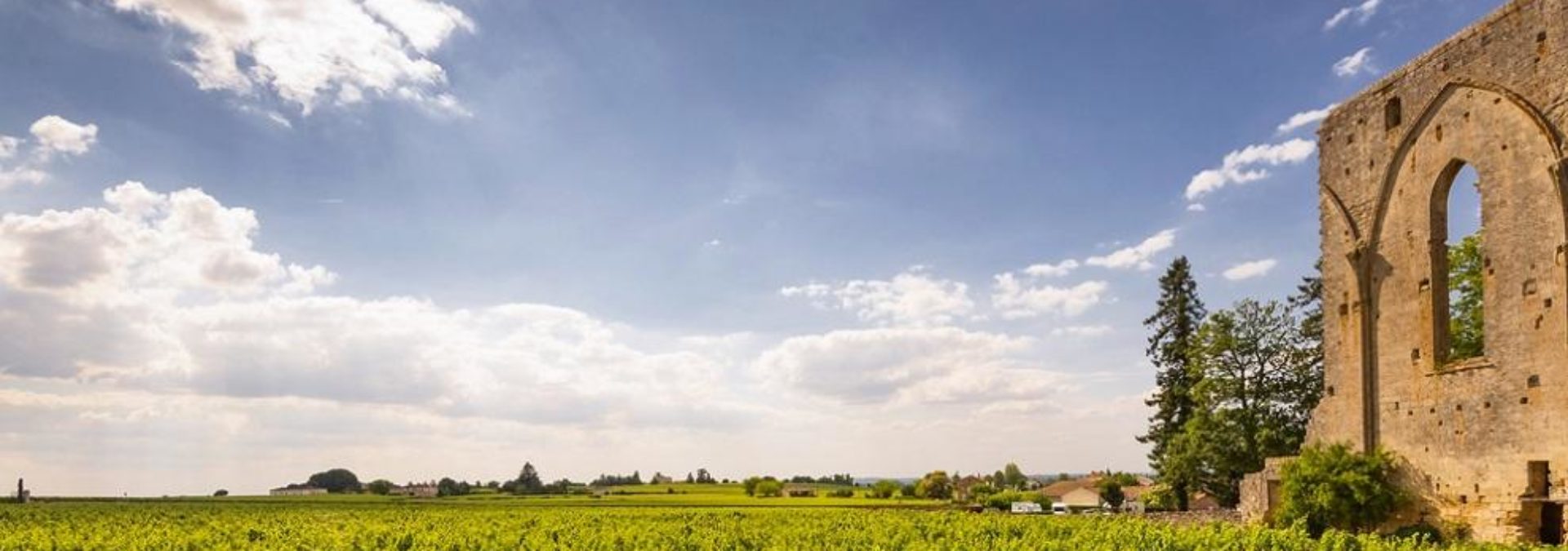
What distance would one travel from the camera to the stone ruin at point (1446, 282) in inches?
841

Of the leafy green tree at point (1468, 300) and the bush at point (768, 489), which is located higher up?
the leafy green tree at point (1468, 300)

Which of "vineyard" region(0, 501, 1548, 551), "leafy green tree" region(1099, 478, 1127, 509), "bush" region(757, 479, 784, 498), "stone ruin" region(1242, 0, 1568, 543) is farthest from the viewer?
"bush" region(757, 479, 784, 498)

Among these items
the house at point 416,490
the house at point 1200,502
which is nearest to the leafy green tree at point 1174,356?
the house at point 1200,502

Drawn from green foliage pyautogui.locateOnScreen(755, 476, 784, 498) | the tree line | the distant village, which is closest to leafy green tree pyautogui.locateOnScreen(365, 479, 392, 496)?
the distant village

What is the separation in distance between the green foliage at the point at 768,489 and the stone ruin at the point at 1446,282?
4229 cm

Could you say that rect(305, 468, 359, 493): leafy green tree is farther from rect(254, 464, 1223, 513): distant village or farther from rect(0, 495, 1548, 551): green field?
rect(0, 495, 1548, 551): green field

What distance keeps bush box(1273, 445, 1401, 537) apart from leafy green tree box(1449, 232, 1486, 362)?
8026 millimetres

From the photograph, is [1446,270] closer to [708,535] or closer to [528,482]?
[708,535]

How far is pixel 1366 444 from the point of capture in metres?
26.5

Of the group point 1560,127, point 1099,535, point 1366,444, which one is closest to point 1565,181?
point 1560,127

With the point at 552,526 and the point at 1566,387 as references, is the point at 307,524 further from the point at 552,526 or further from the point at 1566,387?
the point at 1566,387

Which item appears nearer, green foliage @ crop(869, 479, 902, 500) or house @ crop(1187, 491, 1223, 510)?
house @ crop(1187, 491, 1223, 510)

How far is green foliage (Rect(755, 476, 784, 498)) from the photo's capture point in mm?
68750

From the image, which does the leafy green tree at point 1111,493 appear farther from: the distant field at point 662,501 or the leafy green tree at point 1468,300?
the leafy green tree at point 1468,300
